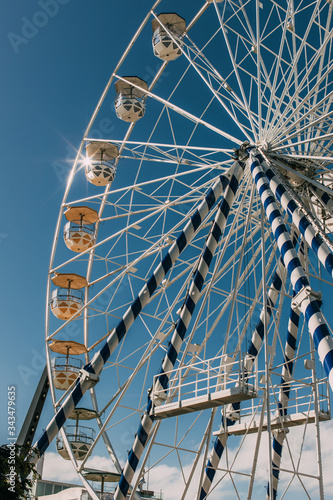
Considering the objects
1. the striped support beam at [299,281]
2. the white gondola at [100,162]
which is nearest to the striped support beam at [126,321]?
the striped support beam at [299,281]

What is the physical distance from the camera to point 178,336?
1470 cm

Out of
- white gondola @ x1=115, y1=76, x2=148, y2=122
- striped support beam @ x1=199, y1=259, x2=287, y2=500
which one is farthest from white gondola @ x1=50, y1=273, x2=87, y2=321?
striped support beam @ x1=199, y1=259, x2=287, y2=500

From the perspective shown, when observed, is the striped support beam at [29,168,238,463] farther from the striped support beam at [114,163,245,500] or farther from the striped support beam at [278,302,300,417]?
the striped support beam at [278,302,300,417]

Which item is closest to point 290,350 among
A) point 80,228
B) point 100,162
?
point 80,228

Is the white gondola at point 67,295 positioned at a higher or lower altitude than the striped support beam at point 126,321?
higher

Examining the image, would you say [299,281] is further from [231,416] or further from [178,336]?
[231,416]

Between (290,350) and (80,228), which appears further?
(80,228)

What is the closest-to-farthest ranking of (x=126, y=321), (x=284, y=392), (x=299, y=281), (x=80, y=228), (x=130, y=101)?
(x=299, y=281), (x=126, y=321), (x=284, y=392), (x=130, y=101), (x=80, y=228)

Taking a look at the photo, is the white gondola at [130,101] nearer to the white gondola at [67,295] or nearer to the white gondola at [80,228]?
the white gondola at [80,228]

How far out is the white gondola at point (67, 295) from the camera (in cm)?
2020

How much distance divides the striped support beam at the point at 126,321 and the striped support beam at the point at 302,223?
1.64 meters

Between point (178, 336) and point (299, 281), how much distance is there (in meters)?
3.92

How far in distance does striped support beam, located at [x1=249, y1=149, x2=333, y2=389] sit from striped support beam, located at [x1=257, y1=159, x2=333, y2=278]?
0.73 feet

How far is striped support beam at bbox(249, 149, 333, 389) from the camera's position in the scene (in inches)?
411
